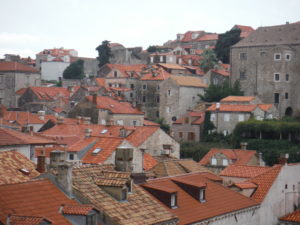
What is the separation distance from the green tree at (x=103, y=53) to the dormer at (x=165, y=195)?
110 m

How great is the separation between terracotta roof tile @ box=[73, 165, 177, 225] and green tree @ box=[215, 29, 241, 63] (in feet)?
317

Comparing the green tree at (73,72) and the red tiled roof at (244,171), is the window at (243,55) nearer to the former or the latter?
the green tree at (73,72)

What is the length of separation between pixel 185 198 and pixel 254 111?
52285 millimetres

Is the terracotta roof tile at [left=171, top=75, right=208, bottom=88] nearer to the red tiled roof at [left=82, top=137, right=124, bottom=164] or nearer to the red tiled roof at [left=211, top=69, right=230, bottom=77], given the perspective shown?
the red tiled roof at [left=211, top=69, right=230, bottom=77]

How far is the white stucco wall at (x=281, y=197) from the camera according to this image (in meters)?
32.2

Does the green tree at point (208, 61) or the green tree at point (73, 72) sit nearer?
the green tree at point (208, 61)

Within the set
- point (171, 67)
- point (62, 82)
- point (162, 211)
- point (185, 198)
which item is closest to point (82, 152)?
point (185, 198)

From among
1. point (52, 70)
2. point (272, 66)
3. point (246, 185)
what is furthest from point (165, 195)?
point (52, 70)

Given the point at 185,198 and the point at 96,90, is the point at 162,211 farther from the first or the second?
the point at 96,90

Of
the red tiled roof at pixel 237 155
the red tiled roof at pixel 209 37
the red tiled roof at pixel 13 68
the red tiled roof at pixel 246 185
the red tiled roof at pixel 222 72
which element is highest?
the red tiled roof at pixel 209 37

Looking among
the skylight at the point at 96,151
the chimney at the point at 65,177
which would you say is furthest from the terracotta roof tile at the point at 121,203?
the skylight at the point at 96,151

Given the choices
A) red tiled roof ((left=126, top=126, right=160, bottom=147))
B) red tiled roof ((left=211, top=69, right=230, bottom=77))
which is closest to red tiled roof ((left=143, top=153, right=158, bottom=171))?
red tiled roof ((left=126, top=126, right=160, bottom=147))

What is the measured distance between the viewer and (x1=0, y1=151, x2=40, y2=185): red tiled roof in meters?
23.9

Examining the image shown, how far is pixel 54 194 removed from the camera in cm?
2022
